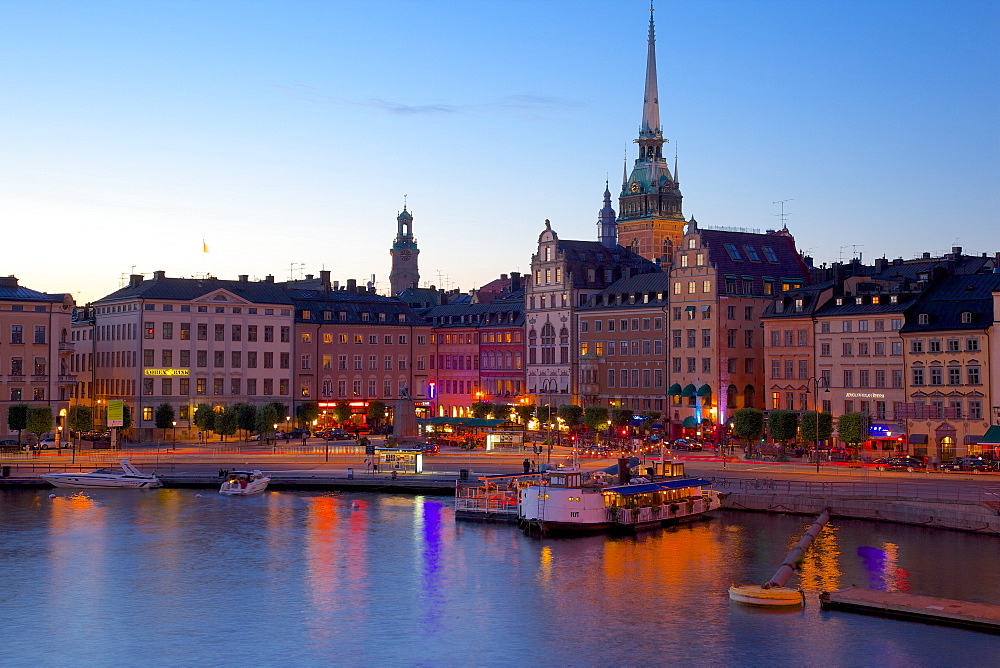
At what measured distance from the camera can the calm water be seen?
43.6 m

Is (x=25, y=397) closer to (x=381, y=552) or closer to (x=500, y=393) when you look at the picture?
(x=500, y=393)

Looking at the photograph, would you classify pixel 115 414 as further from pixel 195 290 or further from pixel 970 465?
pixel 970 465

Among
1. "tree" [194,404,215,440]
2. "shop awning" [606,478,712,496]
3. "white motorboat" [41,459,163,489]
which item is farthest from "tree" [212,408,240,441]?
"shop awning" [606,478,712,496]

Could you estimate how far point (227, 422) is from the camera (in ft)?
354

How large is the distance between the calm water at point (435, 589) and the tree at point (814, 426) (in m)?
24.8

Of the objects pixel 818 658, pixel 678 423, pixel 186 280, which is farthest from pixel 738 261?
pixel 818 658

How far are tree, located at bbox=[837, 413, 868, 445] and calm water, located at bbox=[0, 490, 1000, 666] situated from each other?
2118 cm

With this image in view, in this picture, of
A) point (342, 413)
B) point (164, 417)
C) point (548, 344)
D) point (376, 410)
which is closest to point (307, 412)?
point (342, 413)

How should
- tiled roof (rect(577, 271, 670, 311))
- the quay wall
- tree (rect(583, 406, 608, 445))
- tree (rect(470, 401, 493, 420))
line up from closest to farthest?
the quay wall < tree (rect(583, 406, 608, 445)) < tiled roof (rect(577, 271, 670, 311)) < tree (rect(470, 401, 493, 420))

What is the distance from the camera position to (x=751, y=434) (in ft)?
322

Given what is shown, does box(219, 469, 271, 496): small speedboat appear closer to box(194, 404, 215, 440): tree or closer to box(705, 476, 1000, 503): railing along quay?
box(194, 404, 215, 440): tree

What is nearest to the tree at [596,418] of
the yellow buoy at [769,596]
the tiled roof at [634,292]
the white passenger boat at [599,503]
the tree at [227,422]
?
the tiled roof at [634,292]

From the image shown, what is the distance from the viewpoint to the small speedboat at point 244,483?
269 feet

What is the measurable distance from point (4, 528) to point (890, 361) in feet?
200
